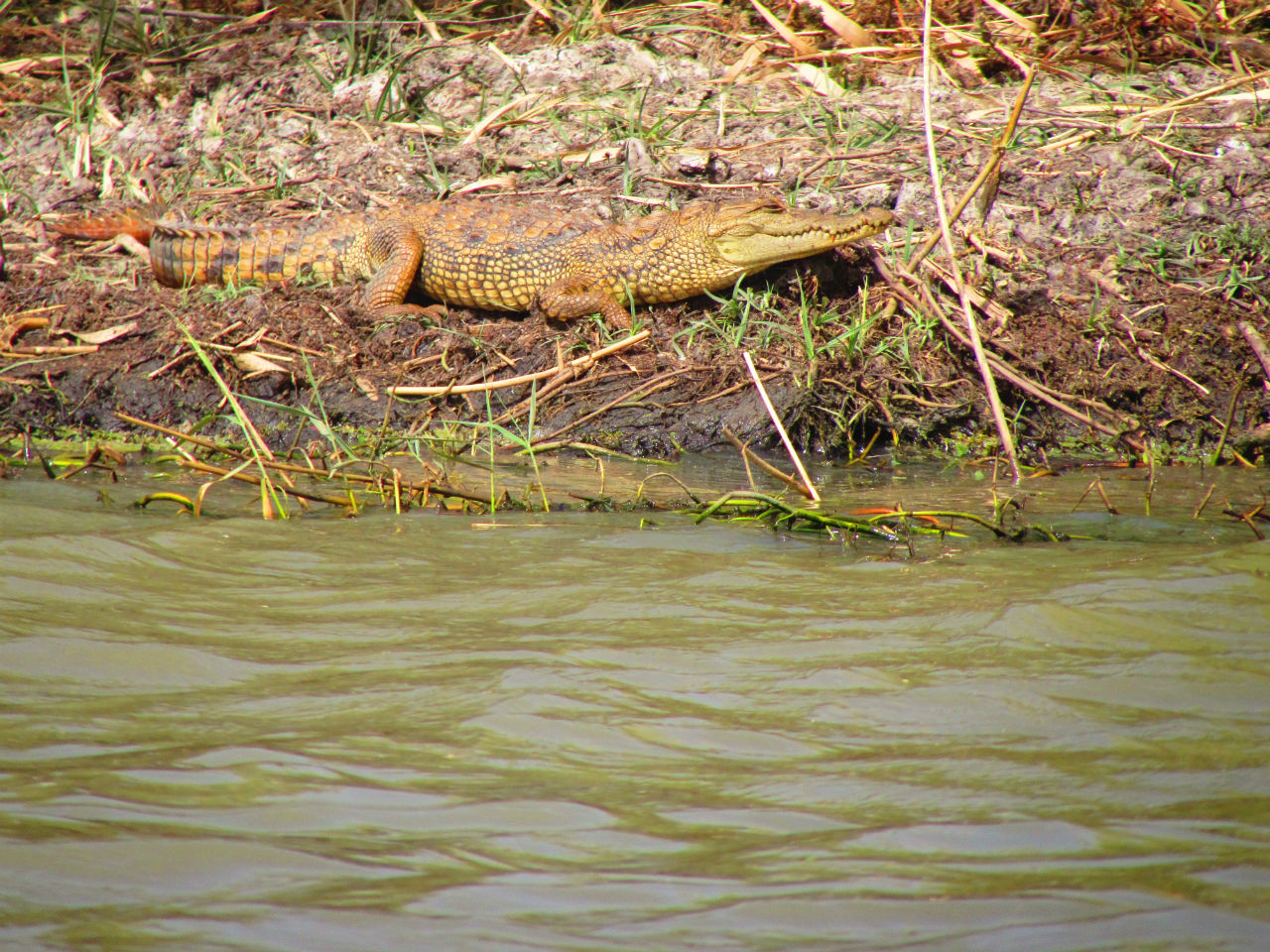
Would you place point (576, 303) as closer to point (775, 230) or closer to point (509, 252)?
point (509, 252)

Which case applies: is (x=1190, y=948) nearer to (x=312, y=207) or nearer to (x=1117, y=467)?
(x=1117, y=467)

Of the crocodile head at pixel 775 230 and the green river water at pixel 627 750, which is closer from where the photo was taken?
the green river water at pixel 627 750

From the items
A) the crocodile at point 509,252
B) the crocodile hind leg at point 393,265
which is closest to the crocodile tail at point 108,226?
the crocodile at point 509,252

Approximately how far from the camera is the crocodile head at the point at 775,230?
5.24 metres

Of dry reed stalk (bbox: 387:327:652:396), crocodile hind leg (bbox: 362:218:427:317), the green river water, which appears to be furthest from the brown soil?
the green river water

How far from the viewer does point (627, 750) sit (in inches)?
65.0

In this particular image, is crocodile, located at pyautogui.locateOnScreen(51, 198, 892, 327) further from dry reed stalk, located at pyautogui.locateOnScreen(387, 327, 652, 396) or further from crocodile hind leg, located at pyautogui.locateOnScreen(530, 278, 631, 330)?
dry reed stalk, located at pyautogui.locateOnScreen(387, 327, 652, 396)

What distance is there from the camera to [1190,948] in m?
1.14

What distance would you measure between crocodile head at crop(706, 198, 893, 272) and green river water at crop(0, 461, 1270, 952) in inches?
110

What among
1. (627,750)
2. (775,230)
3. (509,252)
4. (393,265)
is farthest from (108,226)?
(627,750)

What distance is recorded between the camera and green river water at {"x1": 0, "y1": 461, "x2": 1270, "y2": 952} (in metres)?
1.22

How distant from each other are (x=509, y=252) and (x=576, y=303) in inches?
22.8

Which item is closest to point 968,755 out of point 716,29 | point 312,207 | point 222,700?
point 222,700

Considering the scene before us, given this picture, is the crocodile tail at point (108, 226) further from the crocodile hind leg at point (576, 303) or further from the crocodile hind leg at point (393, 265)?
the crocodile hind leg at point (576, 303)
